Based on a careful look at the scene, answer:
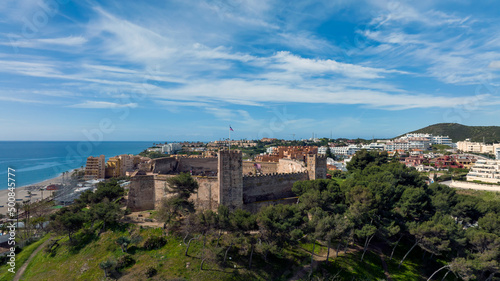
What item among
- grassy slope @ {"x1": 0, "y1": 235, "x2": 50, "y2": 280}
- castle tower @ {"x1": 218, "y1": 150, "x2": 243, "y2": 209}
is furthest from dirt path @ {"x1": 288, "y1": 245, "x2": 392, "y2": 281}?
grassy slope @ {"x1": 0, "y1": 235, "x2": 50, "y2": 280}

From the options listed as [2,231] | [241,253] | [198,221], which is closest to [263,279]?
[241,253]

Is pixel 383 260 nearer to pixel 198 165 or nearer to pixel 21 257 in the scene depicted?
pixel 198 165

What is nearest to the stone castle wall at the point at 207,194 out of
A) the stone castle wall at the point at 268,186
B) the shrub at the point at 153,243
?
the stone castle wall at the point at 268,186

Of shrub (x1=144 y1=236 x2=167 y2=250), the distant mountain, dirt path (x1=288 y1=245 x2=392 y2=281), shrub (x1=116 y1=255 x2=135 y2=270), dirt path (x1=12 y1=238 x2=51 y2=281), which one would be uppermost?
the distant mountain

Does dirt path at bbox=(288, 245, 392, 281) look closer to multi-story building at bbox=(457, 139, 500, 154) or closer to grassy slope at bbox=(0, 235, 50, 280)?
grassy slope at bbox=(0, 235, 50, 280)

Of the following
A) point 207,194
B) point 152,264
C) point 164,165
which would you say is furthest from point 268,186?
point 164,165

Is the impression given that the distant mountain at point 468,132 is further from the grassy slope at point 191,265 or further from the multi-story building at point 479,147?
the grassy slope at point 191,265

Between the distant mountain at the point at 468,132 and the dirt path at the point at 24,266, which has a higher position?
the distant mountain at the point at 468,132
